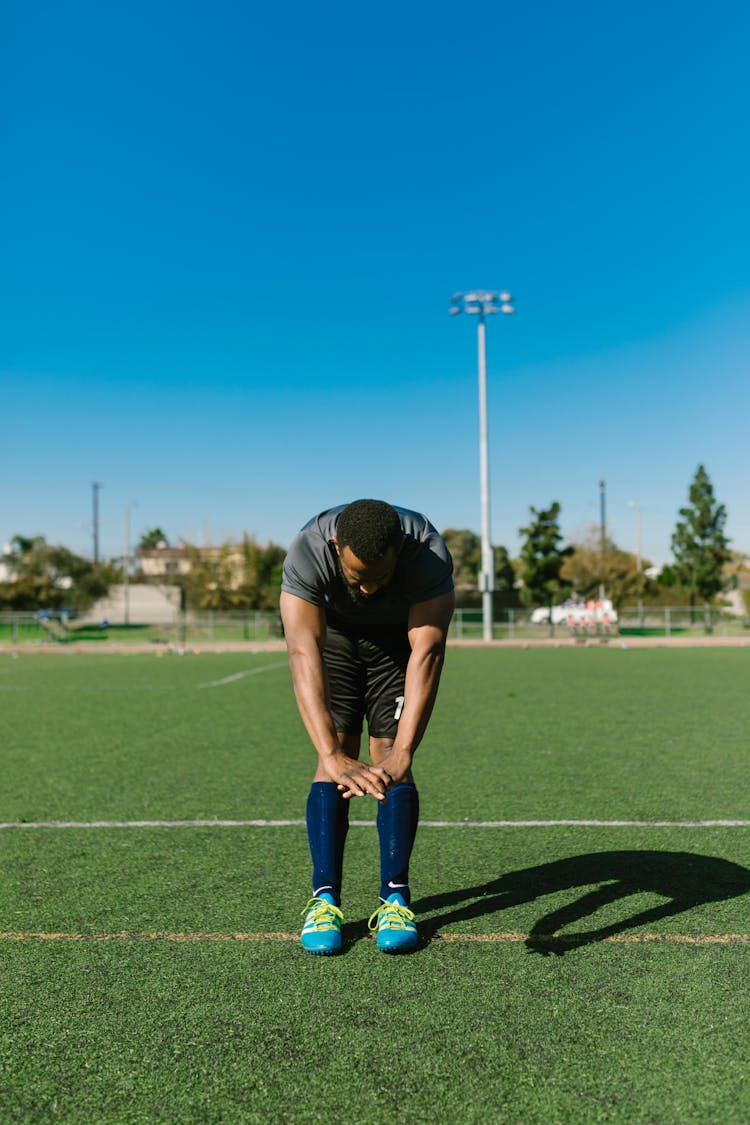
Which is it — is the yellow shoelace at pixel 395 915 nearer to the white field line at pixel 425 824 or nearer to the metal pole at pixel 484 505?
the white field line at pixel 425 824

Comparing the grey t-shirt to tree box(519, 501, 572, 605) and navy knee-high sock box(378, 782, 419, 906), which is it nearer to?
navy knee-high sock box(378, 782, 419, 906)

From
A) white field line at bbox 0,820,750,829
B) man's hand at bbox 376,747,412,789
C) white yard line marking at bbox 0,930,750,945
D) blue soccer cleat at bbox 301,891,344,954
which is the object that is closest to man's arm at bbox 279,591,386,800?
man's hand at bbox 376,747,412,789

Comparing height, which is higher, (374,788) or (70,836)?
(374,788)

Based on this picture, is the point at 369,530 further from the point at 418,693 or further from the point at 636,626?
the point at 636,626

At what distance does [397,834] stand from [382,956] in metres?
0.45

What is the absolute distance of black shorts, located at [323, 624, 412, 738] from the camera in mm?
4004

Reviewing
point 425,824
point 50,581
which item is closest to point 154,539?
point 50,581

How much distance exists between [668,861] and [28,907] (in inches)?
124

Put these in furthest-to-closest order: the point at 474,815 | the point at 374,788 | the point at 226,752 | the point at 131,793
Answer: the point at 226,752 → the point at 131,793 → the point at 474,815 → the point at 374,788

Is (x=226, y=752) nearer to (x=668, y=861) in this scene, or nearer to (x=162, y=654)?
(x=668, y=861)

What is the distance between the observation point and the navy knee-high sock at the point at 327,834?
12.3 feet

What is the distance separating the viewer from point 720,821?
572cm

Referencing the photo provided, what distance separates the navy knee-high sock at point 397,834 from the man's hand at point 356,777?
0.14m

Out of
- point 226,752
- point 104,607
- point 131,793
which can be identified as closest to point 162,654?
point 226,752
